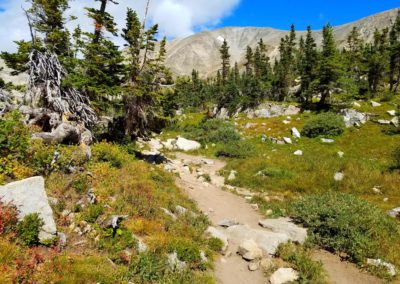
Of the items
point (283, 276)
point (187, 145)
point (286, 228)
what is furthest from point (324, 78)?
point (283, 276)

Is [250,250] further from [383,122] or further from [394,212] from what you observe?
[383,122]

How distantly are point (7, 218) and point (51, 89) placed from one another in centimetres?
1217

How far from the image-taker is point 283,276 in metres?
8.67

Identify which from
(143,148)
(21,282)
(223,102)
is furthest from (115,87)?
(223,102)

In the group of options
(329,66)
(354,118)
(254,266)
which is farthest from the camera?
(329,66)

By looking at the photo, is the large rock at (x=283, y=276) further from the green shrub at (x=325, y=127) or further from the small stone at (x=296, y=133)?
the small stone at (x=296, y=133)

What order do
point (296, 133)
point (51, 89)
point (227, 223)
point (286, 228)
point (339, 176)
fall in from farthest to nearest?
point (296, 133), point (339, 176), point (51, 89), point (227, 223), point (286, 228)

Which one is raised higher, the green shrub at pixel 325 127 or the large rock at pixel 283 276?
the green shrub at pixel 325 127

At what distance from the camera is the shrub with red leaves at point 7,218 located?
288 inches

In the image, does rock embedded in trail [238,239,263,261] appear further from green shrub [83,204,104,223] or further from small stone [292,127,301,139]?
small stone [292,127,301,139]

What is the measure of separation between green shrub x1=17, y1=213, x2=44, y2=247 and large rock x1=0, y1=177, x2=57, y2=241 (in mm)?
199

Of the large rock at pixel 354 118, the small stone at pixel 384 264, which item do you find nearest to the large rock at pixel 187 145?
the large rock at pixel 354 118

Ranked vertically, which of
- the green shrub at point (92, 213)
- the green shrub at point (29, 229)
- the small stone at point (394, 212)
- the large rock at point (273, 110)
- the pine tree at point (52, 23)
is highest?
the pine tree at point (52, 23)

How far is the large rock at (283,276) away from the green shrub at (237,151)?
56.8 ft
